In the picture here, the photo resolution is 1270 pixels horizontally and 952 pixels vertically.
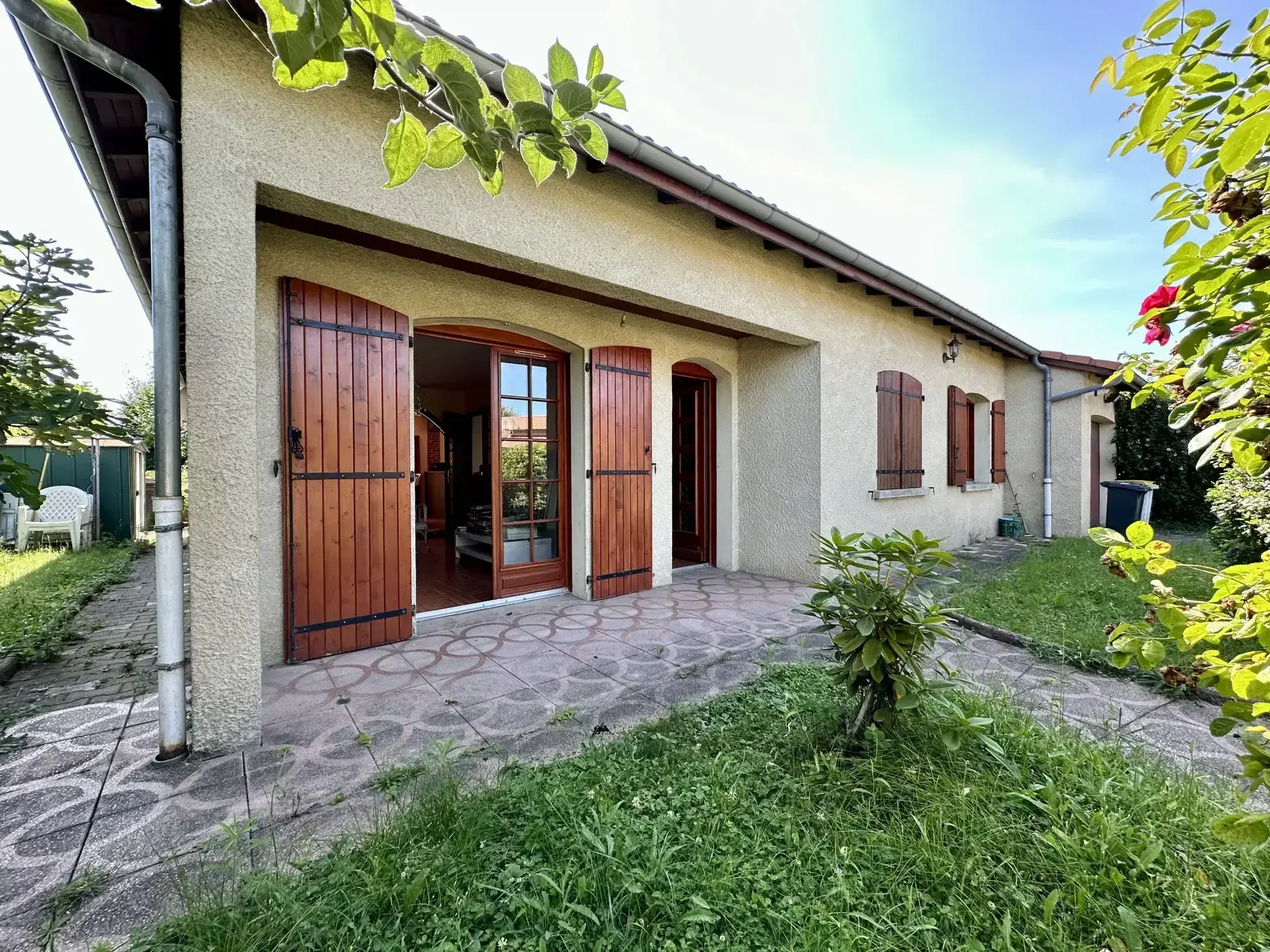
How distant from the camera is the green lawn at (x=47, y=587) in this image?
3.48 meters

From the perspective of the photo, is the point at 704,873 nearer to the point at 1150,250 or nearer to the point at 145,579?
the point at 1150,250

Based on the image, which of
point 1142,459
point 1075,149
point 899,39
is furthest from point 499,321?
point 1142,459

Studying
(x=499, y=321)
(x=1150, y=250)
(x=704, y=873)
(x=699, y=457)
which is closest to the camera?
(x=1150, y=250)

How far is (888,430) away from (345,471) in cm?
545

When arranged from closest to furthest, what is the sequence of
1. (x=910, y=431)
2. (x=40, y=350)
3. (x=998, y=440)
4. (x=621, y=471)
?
1. (x=40, y=350)
2. (x=621, y=471)
3. (x=910, y=431)
4. (x=998, y=440)

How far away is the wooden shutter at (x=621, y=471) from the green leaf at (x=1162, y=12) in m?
3.94

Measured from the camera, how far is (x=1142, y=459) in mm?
9602

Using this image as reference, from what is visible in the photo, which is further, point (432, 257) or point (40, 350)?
point (432, 257)

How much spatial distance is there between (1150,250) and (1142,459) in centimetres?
1201

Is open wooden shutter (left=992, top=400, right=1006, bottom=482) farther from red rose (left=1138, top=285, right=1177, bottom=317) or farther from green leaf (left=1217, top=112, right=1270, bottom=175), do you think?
green leaf (left=1217, top=112, right=1270, bottom=175)

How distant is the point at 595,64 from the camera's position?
0.83m

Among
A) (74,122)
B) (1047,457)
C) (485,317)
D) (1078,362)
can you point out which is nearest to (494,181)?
(74,122)

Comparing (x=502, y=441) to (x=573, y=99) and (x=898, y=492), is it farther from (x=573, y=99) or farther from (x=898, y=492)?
(x=898, y=492)

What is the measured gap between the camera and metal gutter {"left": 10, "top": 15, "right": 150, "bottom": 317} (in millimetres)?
2072
